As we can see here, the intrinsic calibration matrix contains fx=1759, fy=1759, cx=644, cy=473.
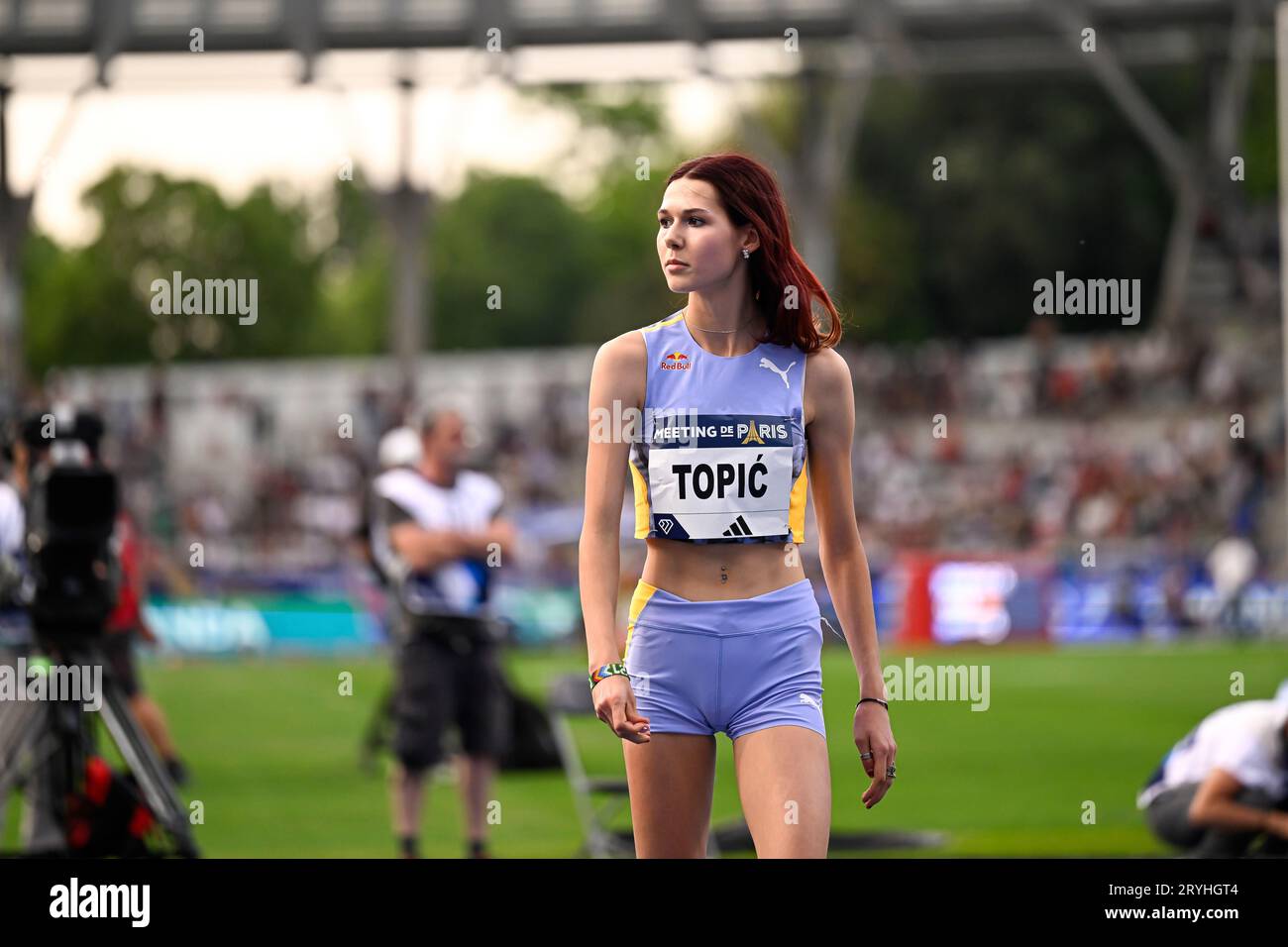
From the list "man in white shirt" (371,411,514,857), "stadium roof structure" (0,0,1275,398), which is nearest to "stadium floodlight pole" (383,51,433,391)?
"stadium roof structure" (0,0,1275,398)

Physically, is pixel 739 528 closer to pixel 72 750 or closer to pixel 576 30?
pixel 72 750

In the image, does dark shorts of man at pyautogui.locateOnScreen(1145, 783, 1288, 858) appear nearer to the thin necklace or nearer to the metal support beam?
the thin necklace

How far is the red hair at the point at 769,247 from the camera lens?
4469 mm

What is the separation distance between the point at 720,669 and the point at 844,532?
1.69 ft

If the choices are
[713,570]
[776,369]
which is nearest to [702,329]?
[776,369]

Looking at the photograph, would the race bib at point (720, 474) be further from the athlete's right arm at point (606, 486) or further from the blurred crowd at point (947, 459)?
the blurred crowd at point (947, 459)

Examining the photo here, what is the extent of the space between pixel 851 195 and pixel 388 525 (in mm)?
45305

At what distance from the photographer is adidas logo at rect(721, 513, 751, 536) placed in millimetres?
4422

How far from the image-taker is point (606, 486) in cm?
436

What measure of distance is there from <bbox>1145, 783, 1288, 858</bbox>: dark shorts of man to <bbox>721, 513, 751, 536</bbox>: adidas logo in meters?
3.54

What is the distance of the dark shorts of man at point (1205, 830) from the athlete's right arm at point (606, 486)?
147 inches
